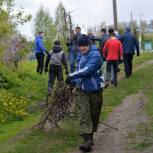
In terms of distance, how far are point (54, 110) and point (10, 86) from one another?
7.32 metres

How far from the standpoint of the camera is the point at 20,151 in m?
9.86

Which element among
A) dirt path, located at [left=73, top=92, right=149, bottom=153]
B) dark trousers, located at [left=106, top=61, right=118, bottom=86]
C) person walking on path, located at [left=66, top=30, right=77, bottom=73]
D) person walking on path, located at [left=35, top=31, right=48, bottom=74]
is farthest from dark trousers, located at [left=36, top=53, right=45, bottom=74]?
dirt path, located at [left=73, top=92, right=149, bottom=153]

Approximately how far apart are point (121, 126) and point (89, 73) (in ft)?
→ 8.30

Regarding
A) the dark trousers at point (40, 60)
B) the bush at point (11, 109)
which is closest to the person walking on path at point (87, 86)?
the bush at point (11, 109)

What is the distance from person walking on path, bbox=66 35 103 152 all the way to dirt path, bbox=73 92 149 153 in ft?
1.27

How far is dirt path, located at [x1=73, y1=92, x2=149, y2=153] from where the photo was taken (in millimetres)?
9602

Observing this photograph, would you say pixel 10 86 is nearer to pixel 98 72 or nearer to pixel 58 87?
pixel 58 87

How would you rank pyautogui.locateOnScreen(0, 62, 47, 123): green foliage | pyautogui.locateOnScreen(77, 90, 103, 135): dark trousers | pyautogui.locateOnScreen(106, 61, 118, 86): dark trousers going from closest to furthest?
1. pyautogui.locateOnScreen(77, 90, 103, 135): dark trousers
2. pyautogui.locateOnScreen(0, 62, 47, 123): green foliage
3. pyautogui.locateOnScreen(106, 61, 118, 86): dark trousers

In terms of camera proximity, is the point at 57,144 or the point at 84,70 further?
the point at 57,144

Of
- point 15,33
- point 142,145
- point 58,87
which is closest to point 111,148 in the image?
point 142,145

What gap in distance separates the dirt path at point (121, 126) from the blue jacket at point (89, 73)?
108 cm

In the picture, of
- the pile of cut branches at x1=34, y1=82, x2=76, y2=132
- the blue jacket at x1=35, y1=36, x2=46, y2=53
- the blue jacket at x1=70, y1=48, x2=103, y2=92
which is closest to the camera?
the blue jacket at x1=70, y1=48, x2=103, y2=92

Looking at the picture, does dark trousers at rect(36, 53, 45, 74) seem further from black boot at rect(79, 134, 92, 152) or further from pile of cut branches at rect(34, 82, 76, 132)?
black boot at rect(79, 134, 92, 152)

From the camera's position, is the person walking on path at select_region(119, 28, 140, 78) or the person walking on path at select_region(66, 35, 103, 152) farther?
the person walking on path at select_region(119, 28, 140, 78)
